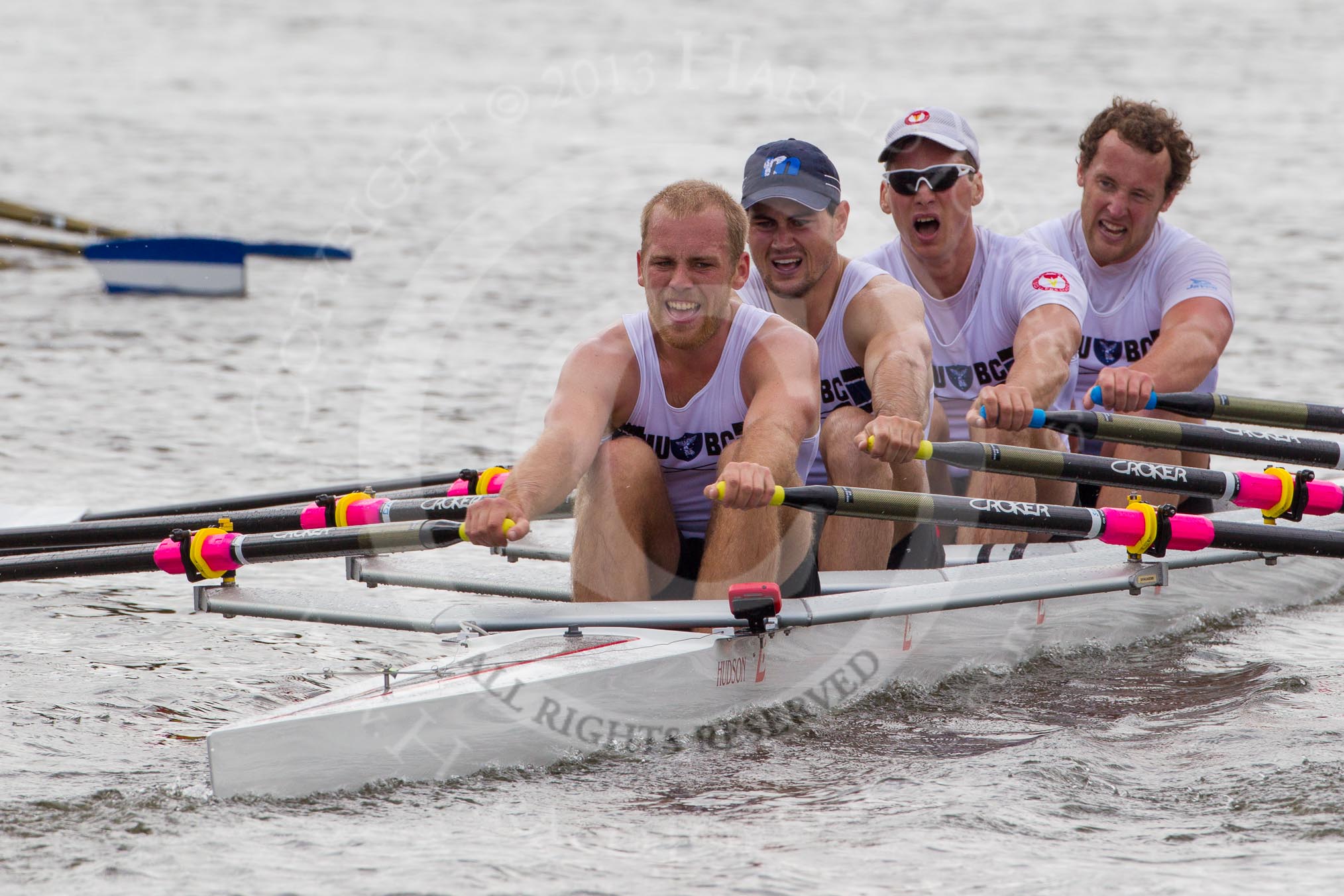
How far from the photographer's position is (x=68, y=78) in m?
24.5

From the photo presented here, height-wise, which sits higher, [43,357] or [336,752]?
[43,357]

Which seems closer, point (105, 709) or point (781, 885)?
point (781, 885)

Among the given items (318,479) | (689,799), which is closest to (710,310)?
(689,799)

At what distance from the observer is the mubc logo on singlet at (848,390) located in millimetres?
5359

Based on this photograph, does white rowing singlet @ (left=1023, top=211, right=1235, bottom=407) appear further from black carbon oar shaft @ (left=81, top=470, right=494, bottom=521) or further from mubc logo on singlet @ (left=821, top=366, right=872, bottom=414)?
black carbon oar shaft @ (left=81, top=470, right=494, bottom=521)

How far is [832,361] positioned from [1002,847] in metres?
1.95

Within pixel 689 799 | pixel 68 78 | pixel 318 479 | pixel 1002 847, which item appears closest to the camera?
pixel 1002 847

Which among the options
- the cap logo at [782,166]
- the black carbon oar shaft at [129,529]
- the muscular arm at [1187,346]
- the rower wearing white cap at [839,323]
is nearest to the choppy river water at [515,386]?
the black carbon oar shaft at [129,529]

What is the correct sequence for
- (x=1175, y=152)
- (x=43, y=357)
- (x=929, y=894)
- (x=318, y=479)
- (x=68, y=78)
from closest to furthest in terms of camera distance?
(x=929, y=894) < (x=1175, y=152) < (x=318, y=479) < (x=43, y=357) < (x=68, y=78)

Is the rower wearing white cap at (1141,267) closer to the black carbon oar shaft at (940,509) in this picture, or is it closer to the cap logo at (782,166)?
the black carbon oar shaft at (940,509)

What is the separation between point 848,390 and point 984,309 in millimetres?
830

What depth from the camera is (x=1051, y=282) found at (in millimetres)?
5742

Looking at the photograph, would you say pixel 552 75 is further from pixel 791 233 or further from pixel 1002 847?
pixel 1002 847

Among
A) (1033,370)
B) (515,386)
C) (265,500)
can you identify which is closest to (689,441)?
(1033,370)
